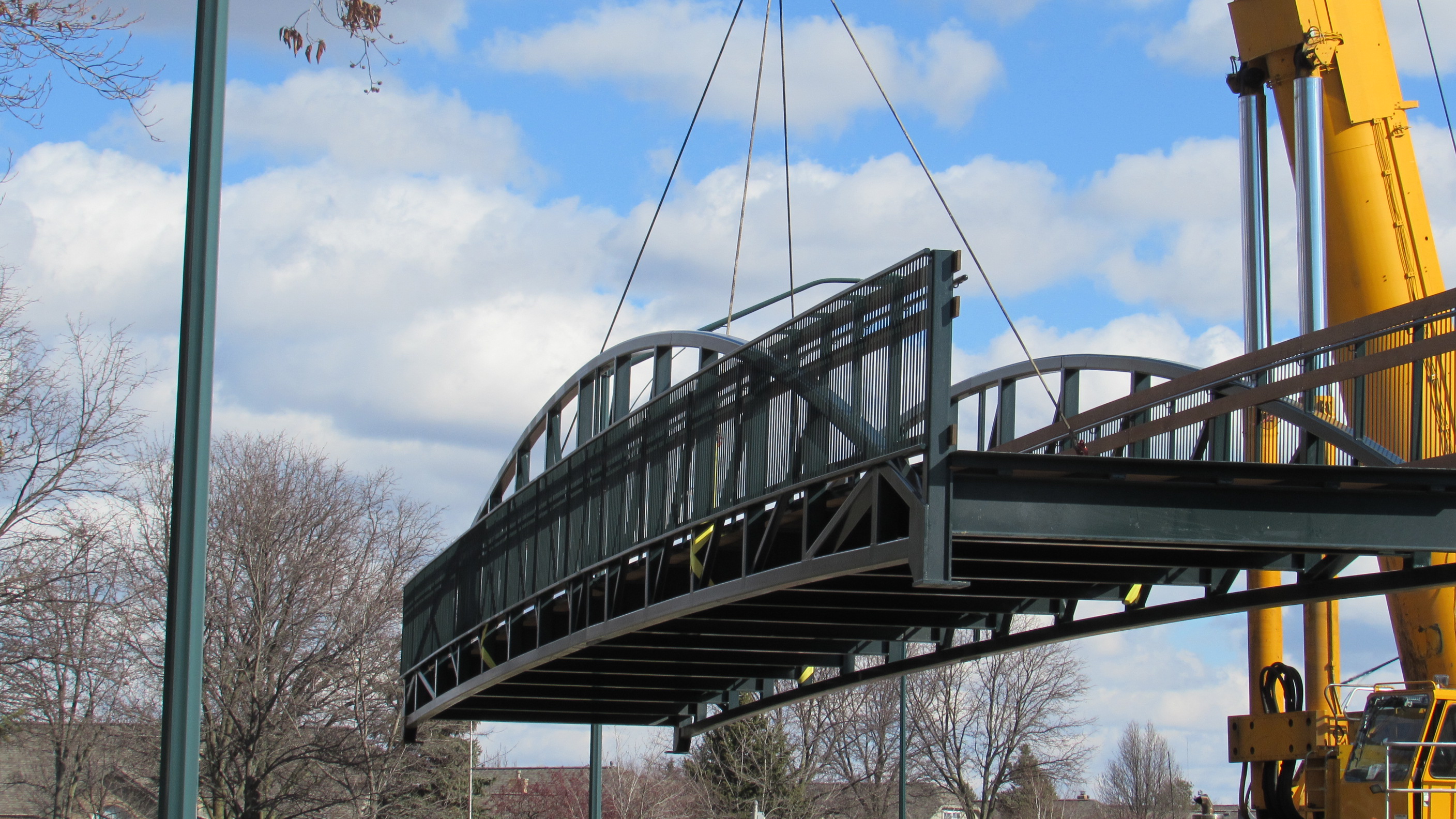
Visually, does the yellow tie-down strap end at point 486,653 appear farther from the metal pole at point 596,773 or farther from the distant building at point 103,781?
the distant building at point 103,781

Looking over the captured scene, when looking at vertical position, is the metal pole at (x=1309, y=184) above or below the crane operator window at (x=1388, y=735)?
above

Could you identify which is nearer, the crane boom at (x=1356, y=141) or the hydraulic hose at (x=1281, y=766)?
the hydraulic hose at (x=1281, y=766)

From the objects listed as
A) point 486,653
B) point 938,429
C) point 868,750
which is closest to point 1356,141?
point 938,429

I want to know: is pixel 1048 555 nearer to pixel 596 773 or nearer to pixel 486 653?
pixel 486 653

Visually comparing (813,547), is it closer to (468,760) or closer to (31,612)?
(31,612)

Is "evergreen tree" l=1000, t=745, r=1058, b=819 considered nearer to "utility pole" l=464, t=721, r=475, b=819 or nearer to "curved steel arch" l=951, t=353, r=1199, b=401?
"utility pole" l=464, t=721, r=475, b=819

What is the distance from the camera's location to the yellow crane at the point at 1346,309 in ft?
56.6

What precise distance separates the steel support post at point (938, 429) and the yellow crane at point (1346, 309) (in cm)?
652

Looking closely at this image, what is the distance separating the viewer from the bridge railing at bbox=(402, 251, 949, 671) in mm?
12961

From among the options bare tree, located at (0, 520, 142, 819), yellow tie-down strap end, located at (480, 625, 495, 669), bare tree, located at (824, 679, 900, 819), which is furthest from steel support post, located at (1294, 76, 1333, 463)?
bare tree, located at (824, 679, 900, 819)

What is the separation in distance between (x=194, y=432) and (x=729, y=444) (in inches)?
289

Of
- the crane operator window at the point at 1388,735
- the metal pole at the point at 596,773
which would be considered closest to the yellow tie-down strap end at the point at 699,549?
the crane operator window at the point at 1388,735

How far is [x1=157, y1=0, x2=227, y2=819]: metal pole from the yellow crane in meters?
11.8

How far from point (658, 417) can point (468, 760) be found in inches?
1472
